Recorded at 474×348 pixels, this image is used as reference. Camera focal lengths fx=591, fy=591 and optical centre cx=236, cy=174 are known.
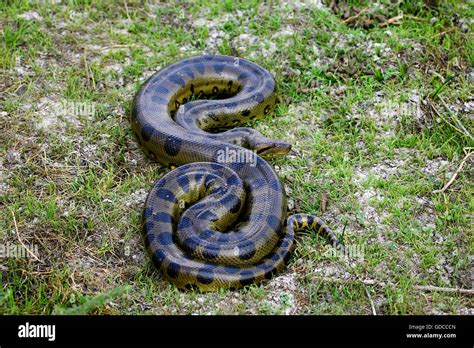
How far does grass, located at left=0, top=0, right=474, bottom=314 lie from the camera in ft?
21.9

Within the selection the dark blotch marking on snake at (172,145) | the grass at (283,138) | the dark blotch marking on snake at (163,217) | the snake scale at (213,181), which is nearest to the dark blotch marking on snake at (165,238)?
the snake scale at (213,181)

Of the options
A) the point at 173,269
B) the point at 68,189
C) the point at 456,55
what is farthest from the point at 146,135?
the point at 456,55

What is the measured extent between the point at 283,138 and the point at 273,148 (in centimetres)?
53

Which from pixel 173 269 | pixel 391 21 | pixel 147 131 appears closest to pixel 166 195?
pixel 173 269

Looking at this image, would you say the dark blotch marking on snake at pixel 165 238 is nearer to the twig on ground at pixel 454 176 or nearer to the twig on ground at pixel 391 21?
the twig on ground at pixel 454 176

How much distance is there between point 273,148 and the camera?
8320 millimetres

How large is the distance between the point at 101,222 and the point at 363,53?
5.28 metres

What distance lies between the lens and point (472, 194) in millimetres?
7895

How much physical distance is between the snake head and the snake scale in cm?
1

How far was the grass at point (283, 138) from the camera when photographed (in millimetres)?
6668

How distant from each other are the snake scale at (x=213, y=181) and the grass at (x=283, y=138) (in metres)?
0.25

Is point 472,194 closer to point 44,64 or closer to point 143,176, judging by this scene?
Result: point 143,176

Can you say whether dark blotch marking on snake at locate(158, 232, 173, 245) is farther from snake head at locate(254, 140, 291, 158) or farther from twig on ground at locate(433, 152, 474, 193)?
twig on ground at locate(433, 152, 474, 193)

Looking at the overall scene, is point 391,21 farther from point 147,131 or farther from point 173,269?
point 173,269
